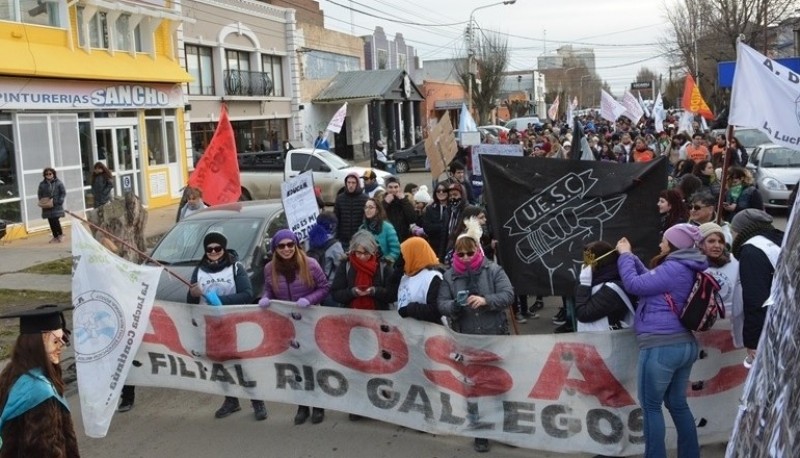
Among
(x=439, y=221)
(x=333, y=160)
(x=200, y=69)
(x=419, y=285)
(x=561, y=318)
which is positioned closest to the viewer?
(x=419, y=285)

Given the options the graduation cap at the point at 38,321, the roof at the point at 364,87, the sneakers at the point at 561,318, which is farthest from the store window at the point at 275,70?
the graduation cap at the point at 38,321

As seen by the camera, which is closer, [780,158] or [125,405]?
[125,405]

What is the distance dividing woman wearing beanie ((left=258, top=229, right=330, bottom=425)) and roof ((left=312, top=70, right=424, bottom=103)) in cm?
3456

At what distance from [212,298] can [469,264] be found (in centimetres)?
232

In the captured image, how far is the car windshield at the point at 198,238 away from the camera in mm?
9383

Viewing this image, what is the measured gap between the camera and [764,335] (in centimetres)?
223

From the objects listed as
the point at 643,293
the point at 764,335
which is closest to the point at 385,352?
the point at 643,293

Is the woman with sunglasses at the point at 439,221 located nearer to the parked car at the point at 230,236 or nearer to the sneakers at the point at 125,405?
the parked car at the point at 230,236

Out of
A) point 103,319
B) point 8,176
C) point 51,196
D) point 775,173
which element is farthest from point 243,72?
point 103,319

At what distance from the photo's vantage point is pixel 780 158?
18141 millimetres

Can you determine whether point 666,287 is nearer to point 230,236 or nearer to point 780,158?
point 230,236

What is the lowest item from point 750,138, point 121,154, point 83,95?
point 750,138

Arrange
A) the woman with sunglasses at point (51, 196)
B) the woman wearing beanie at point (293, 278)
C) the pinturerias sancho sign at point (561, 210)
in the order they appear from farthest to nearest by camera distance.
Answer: the woman with sunglasses at point (51, 196)
the pinturerias sancho sign at point (561, 210)
the woman wearing beanie at point (293, 278)

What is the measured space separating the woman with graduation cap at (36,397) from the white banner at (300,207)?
5.02 m
